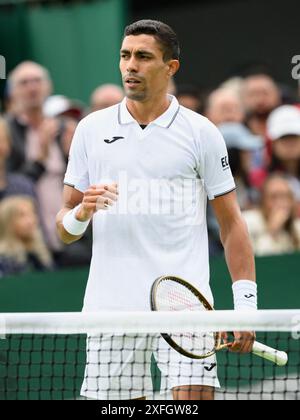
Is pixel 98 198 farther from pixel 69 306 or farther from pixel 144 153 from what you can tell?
pixel 69 306

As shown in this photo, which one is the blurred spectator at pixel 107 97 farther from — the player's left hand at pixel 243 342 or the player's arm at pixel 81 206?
the player's left hand at pixel 243 342

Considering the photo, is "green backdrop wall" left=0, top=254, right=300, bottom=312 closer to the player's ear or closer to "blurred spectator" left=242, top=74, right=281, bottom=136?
"blurred spectator" left=242, top=74, right=281, bottom=136

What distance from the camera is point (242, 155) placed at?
11703 mm

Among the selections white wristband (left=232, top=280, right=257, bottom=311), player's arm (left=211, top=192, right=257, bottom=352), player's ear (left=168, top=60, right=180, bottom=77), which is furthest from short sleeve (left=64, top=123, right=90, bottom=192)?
white wristband (left=232, top=280, right=257, bottom=311)

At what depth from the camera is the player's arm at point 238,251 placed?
22.9 ft

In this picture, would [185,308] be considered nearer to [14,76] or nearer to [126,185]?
[126,185]

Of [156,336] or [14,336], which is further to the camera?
[14,336]

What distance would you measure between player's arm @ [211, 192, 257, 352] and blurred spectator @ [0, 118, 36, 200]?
394 cm

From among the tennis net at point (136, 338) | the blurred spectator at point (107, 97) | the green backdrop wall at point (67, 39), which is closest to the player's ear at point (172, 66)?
the tennis net at point (136, 338)

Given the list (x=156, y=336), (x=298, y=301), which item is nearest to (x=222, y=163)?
(x=156, y=336)

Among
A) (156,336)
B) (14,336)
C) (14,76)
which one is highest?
(14,76)

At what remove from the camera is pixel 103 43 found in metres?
13.6

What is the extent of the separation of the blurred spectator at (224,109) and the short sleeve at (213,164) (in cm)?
505

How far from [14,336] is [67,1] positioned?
18.4ft
